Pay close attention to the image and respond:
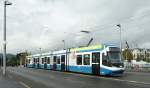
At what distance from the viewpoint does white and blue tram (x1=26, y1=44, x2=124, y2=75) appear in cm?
3067

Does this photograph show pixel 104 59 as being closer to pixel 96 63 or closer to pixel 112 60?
pixel 112 60

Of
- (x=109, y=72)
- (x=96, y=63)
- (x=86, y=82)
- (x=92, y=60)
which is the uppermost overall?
(x=92, y=60)

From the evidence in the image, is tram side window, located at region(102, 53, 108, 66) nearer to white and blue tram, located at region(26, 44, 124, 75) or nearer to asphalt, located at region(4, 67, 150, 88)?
white and blue tram, located at region(26, 44, 124, 75)

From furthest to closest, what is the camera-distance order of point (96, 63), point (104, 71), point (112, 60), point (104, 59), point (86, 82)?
point (96, 63)
point (104, 59)
point (104, 71)
point (112, 60)
point (86, 82)

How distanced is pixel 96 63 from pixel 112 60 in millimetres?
2270

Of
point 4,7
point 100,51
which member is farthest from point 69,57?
point 4,7

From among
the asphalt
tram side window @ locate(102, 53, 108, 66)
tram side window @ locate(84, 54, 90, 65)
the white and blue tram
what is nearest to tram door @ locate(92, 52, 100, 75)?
the white and blue tram

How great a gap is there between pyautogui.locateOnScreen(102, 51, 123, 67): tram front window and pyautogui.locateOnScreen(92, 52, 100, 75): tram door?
3.64ft

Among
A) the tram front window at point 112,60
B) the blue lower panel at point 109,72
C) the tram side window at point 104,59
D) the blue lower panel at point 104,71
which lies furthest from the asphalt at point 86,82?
the tram side window at point 104,59

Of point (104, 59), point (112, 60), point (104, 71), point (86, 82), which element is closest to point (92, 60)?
point (104, 59)

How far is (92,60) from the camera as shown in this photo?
33.6 m

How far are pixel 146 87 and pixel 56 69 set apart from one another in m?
30.9

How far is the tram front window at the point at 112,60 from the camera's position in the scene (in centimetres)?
3055

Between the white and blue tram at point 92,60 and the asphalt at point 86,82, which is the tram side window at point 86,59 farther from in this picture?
the asphalt at point 86,82
